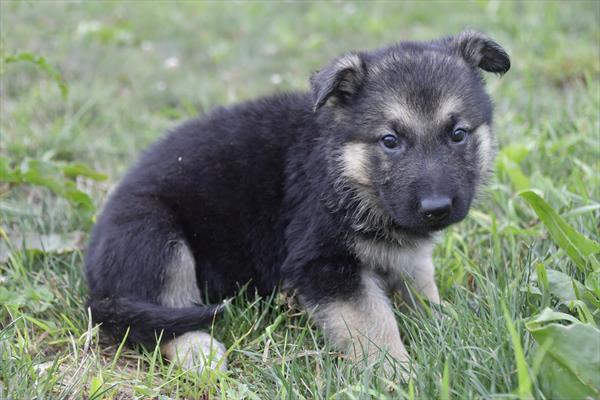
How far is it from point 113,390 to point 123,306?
1.83 ft

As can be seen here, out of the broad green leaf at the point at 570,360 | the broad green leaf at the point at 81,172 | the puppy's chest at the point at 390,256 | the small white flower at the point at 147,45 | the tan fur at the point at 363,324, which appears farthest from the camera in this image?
the small white flower at the point at 147,45

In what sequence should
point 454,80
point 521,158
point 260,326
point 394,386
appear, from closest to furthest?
point 394,386
point 454,80
point 260,326
point 521,158

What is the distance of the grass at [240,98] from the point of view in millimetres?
2801

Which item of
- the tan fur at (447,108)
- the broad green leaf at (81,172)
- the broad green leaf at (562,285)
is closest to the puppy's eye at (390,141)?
the tan fur at (447,108)

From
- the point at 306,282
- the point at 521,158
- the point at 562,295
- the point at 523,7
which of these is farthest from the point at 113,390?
the point at 523,7

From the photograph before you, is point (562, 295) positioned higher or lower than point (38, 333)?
higher

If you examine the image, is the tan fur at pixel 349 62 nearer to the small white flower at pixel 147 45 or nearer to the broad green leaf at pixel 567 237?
the broad green leaf at pixel 567 237

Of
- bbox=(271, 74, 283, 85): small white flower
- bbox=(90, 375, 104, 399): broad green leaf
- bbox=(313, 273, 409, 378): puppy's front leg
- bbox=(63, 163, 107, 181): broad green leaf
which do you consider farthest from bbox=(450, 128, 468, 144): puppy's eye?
bbox=(271, 74, 283, 85): small white flower

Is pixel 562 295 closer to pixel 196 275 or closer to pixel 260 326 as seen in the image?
pixel 260 326

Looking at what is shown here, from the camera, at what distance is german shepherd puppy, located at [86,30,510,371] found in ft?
10.5

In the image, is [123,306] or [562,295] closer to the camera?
[562,295]

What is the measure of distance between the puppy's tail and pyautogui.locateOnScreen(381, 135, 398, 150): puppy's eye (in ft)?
3.33

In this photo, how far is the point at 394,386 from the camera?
255 centimetres

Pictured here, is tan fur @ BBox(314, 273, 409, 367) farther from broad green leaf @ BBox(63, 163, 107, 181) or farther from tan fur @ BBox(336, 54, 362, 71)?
broad green leaf @ BBox(63, 163, 107, 181)
